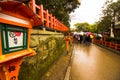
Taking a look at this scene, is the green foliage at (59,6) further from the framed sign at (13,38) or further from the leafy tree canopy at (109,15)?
the framed sign at (13,38)

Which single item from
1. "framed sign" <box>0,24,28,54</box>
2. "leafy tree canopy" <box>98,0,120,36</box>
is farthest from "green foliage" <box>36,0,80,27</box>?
"framed sign" <box>0,24,28,54</box>

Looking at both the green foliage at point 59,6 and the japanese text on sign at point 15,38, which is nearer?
the japanese text on sign at point 15,38

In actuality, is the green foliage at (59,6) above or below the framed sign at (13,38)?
above

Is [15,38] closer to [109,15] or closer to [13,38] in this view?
[13,38]

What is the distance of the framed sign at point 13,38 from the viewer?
2402 mm

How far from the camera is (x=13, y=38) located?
2605mm

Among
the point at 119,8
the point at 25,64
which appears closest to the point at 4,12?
the point at 25,64

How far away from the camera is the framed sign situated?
240cm

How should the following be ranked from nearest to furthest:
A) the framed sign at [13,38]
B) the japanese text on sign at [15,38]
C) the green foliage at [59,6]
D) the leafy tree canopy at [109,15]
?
the framed sign at [13,38]
the japanese text on sign at [15,38]
the green foliage at [59,6]
the leafy tree canopy at [109,15]

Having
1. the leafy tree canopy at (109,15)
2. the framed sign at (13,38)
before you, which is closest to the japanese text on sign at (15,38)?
the framed sign at (13,38)

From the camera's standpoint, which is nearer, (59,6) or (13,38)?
(13,38)

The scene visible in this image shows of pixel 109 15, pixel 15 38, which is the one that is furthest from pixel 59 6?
pixel 15 38

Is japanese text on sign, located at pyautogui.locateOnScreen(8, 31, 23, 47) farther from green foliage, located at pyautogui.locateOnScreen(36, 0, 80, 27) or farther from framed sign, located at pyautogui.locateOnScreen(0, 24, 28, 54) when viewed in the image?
green foliage, located at pyautogui.locateOnScreen(36, 0, 80, 27)

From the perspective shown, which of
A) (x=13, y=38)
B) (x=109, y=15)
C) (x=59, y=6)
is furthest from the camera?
(x=109, y=15)
